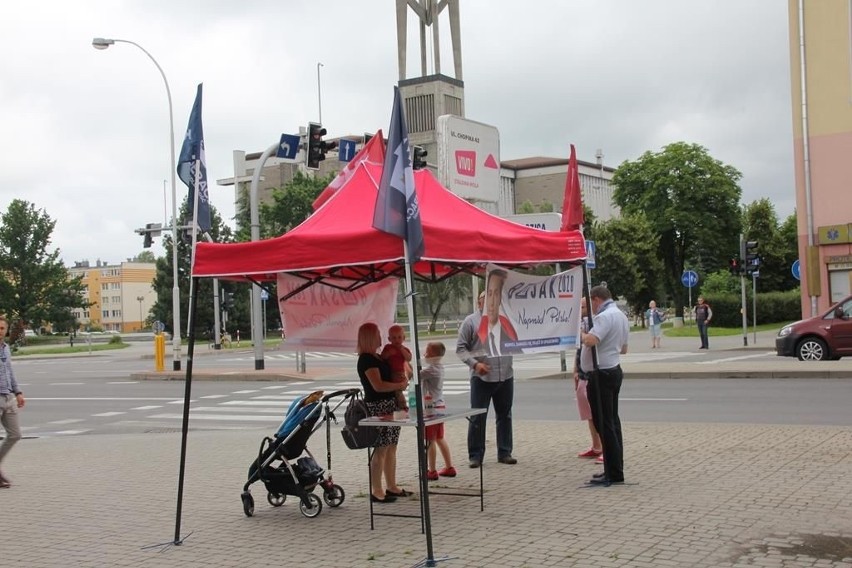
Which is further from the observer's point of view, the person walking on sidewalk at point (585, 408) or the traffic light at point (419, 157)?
the traffic light at point (419, 157)

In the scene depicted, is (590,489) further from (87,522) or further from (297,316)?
(87,522)

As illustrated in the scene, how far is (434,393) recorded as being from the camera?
9062 mm

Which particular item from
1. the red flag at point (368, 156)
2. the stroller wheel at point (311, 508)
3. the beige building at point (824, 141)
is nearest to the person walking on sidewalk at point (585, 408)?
the red flag at point (368, 156)

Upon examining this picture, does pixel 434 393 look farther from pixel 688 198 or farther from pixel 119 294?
pixel 119 294

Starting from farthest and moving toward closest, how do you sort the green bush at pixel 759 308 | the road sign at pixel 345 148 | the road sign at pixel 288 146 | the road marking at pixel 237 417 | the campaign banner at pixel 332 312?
the green bush at pixel 759 308 → the road sign at pixel 288 146 → the road sign at pixel 345 148 → the road marking at pixel 237 417 → the campaign banner at pixel 332 312

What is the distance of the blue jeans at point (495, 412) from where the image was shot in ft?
31.8

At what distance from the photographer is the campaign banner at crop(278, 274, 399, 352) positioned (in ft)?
31.2

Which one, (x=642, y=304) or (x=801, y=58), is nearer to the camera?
(x=801, y=58)

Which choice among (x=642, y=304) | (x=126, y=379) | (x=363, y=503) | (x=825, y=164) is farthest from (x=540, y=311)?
(x=642, y=304)

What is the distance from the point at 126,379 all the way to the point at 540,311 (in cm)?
2456

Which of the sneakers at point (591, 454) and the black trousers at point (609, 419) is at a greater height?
the black trousers at point (609, 419)

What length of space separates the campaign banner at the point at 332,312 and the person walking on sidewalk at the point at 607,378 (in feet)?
6.61

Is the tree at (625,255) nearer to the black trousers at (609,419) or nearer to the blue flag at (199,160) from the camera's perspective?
the blue flag at (199,160)

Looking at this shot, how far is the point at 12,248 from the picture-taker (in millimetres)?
71875
